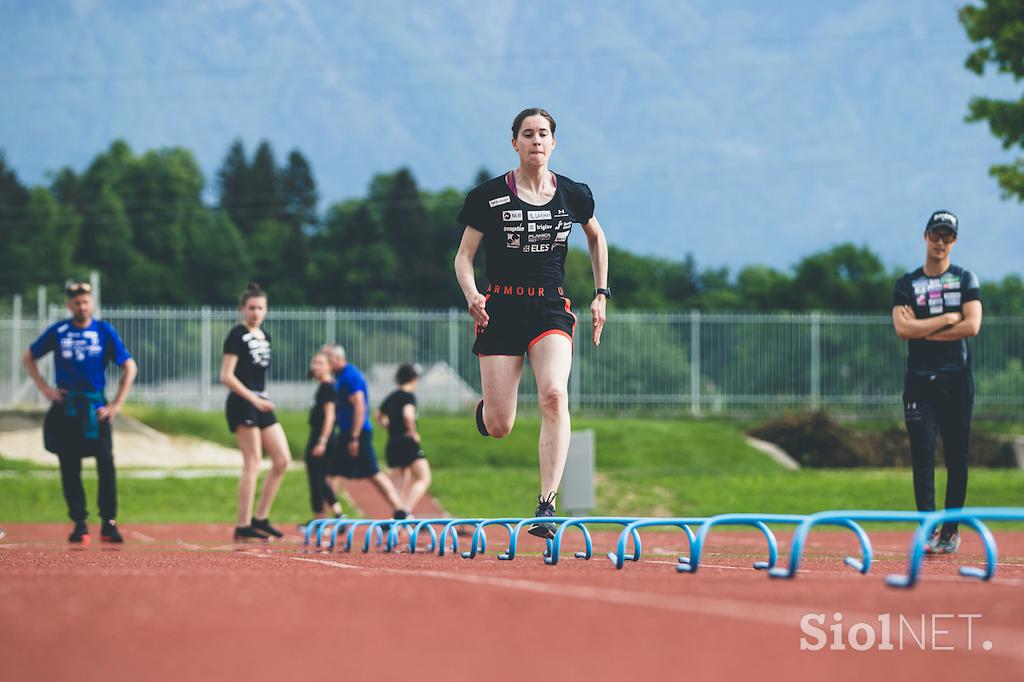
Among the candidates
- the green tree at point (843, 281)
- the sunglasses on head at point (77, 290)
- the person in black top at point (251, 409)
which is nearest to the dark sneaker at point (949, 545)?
the person in black top at point (251, 409)

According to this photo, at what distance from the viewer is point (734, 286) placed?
327 feet

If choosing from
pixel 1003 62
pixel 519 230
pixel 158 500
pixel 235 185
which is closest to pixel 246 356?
pixel 519 230

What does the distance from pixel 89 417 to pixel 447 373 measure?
22.1 metres

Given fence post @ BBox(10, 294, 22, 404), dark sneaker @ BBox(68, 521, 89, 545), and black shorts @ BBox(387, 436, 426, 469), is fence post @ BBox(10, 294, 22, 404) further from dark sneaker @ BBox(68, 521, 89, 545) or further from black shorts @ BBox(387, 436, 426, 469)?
dark sneaker @ BBox(68, 521, 89, 545)

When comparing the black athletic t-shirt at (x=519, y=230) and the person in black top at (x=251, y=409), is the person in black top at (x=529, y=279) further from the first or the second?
the person in black top at (x=251, y=409)

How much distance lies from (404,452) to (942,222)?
23.1ft

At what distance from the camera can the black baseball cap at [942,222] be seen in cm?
888

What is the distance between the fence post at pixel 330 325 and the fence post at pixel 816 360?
12.0 metres

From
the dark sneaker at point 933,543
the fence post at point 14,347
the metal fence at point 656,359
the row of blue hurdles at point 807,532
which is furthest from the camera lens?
the metal fence at point 656,359

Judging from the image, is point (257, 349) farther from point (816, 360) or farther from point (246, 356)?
point (816, 360)

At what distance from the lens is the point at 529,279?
800 cm

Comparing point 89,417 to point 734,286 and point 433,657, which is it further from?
point 734,286

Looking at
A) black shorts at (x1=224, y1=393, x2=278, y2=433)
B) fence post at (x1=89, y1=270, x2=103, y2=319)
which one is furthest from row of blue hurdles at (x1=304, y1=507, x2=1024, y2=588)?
fence post at (x1=89, y1=270, x2=103, y2=319)

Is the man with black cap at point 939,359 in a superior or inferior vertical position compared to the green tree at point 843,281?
inferior
